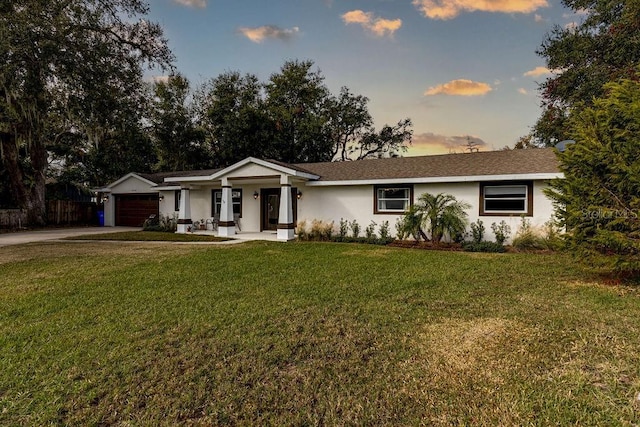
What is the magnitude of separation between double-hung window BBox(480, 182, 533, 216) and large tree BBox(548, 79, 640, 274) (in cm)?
561

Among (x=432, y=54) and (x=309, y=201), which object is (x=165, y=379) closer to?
(x=309, y=201)

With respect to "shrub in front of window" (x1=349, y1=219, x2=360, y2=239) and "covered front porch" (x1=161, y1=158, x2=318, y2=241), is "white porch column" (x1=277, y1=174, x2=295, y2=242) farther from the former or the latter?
"shrub in front of window" (x1=349, y1=219, x2=360, y2=239)

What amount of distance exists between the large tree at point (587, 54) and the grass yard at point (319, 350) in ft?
37.1

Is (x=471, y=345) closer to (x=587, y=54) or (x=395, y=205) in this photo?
(x=395, y=205)

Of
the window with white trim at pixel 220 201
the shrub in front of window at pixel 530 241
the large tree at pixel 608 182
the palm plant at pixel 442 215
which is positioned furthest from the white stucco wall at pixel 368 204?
the large tree at pixel 608 182

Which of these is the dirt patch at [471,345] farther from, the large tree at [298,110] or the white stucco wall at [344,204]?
the large tree at [298,110]

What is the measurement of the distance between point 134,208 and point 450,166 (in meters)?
17.6

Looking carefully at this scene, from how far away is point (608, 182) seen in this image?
217 inches

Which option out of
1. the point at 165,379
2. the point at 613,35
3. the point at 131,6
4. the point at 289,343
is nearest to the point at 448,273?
the point at 289,343

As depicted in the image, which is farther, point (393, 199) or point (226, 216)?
point (226, 216)

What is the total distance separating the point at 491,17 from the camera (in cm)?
1224

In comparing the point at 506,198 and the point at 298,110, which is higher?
the point at 298,110

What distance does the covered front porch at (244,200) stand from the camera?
13.5m

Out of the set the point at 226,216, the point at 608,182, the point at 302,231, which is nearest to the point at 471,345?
the point at 608,182
